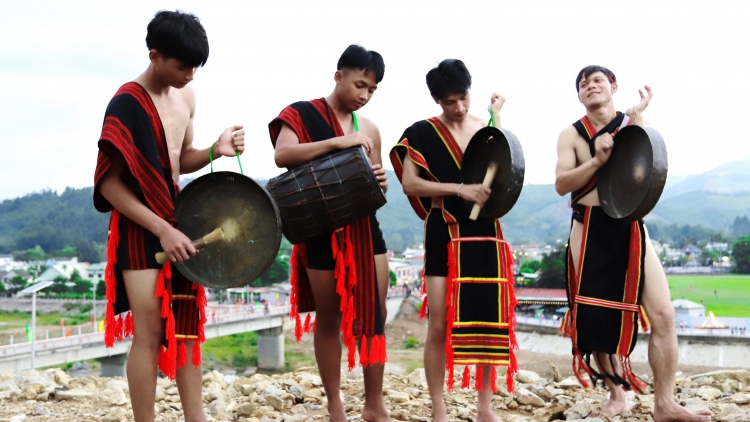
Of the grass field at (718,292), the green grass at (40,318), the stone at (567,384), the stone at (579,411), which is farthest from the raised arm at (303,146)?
the green grass at (40,318)

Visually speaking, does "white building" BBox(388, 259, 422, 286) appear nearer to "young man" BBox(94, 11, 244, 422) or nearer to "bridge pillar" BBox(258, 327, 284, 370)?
"bridge pillar" BBox(258, 327, 284, 370)

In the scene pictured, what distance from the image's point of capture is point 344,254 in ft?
13.0

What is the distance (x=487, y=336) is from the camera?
414cm

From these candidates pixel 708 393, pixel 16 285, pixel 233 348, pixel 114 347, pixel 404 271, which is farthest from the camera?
pixel 404 271

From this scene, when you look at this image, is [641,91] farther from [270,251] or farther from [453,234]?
[270,251]

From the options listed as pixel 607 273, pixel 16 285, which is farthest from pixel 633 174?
pixel 16 285

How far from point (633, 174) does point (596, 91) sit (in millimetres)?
665

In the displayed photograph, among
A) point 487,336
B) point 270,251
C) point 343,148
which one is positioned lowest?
point 487,336

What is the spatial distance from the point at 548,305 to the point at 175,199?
185ft

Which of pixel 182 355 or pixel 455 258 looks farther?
pixel 455 258

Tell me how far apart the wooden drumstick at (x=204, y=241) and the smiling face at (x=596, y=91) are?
2.52m

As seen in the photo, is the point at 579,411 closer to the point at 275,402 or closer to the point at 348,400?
the point at 348,400

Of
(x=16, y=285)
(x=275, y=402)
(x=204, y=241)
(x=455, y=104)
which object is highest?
(x=455, y=104)

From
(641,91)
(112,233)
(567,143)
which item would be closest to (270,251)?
(112,233)
